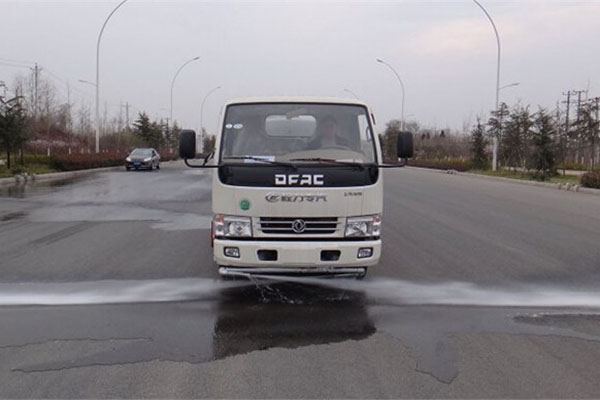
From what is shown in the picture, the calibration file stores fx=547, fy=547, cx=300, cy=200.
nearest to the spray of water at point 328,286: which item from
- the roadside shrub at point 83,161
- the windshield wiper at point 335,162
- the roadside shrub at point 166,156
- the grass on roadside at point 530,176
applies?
the windshield wiper at point 335,162

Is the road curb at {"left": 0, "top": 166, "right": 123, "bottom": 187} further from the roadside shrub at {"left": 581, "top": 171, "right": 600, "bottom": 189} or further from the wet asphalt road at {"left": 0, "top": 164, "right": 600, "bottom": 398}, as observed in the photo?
the roadside shrub at {"left": 581, "top": 171, "right": 600, "bottom": 189}

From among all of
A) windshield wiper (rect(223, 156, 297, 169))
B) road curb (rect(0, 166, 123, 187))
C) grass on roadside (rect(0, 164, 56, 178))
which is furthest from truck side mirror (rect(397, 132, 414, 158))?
grass on roadside (rect(0, 164, 56, 178))

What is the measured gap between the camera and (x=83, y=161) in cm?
3416

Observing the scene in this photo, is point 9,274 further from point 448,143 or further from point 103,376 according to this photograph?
point 448,143

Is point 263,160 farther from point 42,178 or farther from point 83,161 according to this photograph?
point 83,161

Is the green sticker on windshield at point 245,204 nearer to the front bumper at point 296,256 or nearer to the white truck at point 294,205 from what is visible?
the white truck at point 294,205

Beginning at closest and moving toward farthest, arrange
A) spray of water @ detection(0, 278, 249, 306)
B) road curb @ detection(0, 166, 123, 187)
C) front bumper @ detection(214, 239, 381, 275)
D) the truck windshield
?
front bumper @ detection(214, 239, 381, 275), spray of water @ detection(0, 278, 249, 306), the truck windshield, road curb @ detection(0, 166, 123, 187)

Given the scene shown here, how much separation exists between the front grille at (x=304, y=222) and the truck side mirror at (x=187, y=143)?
1283 millimetres

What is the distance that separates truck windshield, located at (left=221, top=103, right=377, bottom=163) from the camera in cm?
621

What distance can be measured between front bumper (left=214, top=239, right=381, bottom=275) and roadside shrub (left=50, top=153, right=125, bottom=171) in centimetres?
2847

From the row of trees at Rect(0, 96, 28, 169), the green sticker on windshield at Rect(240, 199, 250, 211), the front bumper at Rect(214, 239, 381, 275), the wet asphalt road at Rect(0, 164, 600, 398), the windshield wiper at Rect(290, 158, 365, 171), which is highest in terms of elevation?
the row of trees at Rect(0, 96, 28, 169)

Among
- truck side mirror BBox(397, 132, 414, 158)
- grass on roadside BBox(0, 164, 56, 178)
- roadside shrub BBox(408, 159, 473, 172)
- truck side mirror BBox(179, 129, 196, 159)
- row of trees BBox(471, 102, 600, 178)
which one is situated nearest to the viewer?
truck side mirror BBox(179, 129, 196, 159)

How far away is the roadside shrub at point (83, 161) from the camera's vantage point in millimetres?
31281

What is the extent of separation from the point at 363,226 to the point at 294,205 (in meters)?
0.82
